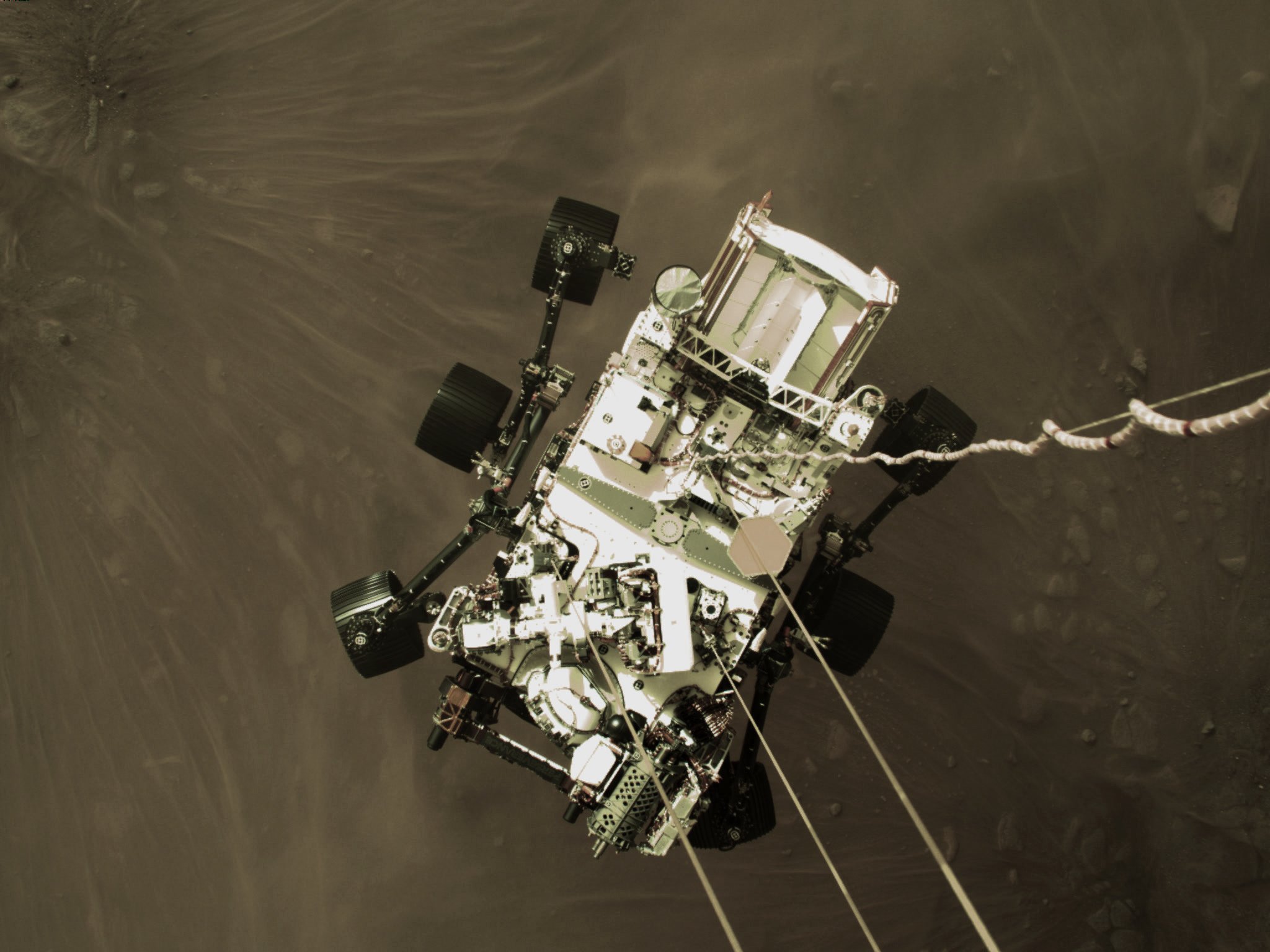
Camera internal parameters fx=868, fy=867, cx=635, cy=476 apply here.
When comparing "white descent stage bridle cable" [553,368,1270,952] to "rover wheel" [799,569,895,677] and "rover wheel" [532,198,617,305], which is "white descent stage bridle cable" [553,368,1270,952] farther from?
"rover wheel" [532,198,617,305]

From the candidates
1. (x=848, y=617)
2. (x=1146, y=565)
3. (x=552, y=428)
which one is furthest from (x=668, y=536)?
(x=1146, y=565)

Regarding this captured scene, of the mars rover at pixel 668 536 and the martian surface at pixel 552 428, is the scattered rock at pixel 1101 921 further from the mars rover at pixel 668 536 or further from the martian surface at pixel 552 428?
the mars rover at pixel 668 536

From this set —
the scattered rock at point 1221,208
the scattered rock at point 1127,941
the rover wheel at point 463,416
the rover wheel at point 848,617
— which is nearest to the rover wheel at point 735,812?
the rover wheel at point 848,617

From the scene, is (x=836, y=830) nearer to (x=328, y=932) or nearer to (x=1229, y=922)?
(x=1229, y=922)

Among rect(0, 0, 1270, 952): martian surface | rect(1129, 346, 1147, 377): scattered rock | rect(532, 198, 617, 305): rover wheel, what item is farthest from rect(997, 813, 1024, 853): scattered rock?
rect(532, 198, 617, 305): rover wheel

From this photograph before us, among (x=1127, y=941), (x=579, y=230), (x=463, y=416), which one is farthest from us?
(x=1127, y=941)

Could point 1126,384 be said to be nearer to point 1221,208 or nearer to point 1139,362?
point 1139,362
